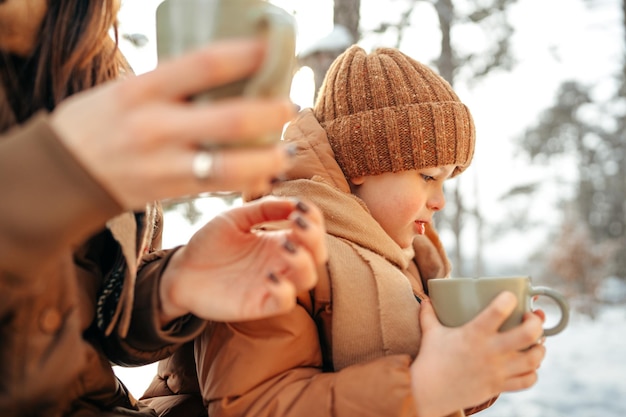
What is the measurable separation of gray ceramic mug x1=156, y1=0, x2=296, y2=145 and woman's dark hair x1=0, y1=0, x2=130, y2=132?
0.47 meters

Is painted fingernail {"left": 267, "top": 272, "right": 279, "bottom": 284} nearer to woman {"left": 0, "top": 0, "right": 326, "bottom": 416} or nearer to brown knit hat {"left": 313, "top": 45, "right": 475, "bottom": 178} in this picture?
woman {"left": 0, "top": 0, "right": 326, "bottom": 416}

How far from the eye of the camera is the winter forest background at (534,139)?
397 centimetres

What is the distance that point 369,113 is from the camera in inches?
68.7

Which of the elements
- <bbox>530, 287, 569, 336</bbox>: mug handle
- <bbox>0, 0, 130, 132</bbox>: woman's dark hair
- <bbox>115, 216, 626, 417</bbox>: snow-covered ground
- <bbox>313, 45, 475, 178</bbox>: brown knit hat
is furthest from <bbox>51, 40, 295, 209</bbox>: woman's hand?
<bbox>115, 216, 626, 417</bbox>: snow-covered ground

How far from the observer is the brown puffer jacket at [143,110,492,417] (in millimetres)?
1244

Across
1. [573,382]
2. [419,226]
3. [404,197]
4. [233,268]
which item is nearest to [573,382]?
[573,382]

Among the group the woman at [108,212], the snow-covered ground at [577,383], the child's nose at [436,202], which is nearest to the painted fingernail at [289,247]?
A: the woman at [108,212]

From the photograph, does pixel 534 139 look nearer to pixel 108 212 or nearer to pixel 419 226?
pixel 419 226

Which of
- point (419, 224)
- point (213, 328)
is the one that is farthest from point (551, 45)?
point (213, 328)

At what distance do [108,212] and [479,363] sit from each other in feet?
2.65

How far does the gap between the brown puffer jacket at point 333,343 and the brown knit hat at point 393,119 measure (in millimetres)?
174

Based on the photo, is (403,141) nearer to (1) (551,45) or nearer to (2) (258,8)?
(2) (258,8)

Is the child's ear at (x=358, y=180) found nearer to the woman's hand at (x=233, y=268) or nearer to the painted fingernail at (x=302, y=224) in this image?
the woman's hand at (x=233, y=268)

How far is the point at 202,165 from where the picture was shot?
2.37 ft
